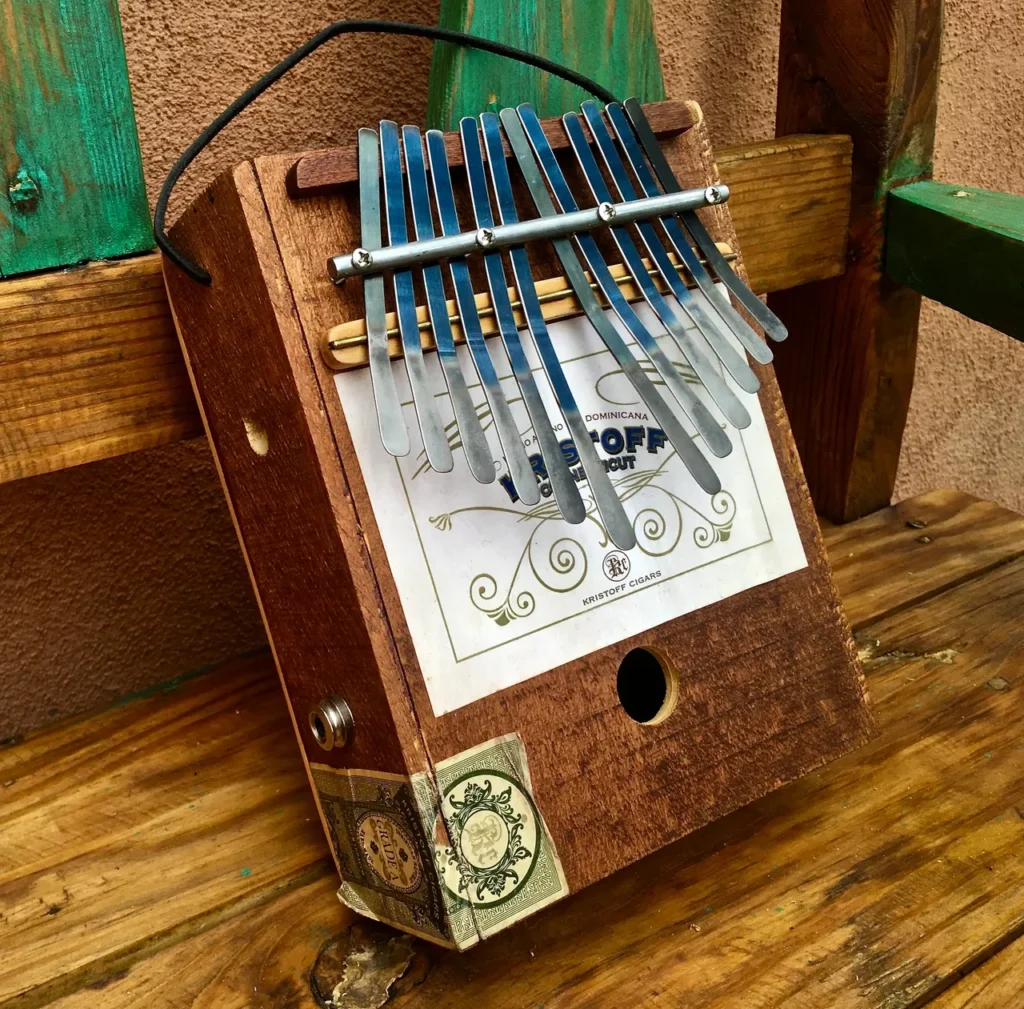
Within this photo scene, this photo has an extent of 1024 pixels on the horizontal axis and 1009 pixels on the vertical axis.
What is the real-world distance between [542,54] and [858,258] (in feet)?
1.31

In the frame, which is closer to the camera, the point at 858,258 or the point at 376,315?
the point at 376,315

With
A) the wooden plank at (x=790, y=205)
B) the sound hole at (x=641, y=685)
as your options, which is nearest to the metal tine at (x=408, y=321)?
the sound hole at (x=641, y=685)

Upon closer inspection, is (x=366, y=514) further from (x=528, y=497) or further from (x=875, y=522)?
(x=875, y=522)

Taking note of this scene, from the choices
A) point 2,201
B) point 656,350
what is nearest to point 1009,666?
point 656,350

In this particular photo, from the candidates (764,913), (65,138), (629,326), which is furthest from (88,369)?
(764,913)

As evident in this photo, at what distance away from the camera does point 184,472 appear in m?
0.91

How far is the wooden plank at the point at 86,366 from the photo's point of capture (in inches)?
26.7

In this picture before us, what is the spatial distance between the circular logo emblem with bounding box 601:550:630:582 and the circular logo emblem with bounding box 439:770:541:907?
0.14 m

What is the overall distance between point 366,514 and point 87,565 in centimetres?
41

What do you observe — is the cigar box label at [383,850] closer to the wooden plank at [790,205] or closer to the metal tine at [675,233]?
the metal tine at [675,233]

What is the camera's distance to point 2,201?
66cm

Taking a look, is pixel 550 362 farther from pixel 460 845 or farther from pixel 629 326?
pixel 460 845

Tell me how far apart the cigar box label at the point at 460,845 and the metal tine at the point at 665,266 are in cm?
26

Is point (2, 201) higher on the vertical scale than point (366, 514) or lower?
higher
